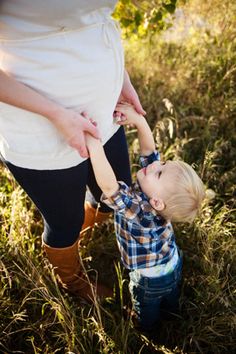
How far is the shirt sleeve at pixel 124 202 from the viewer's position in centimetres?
134

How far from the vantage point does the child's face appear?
1.39 metres

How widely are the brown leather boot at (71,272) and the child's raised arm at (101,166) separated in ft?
1.33

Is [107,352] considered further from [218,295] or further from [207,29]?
[207,29]

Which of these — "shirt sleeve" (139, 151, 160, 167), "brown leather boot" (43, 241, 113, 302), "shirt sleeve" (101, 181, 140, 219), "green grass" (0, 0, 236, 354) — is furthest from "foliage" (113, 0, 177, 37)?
"brown leather boot" (43, 241, 113, 302)

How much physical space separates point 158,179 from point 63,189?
14.2 inches

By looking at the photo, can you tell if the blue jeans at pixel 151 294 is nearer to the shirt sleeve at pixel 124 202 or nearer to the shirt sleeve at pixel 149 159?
the shirt sleeve at pixel 124 202

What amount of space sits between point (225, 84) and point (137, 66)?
2.59 ft

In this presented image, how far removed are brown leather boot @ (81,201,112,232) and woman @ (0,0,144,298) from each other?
1.51ft

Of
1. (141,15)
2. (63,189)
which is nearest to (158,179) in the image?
(63,189)

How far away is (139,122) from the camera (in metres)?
1.49

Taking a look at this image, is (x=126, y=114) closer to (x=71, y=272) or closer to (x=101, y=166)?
(x=101, y=166)

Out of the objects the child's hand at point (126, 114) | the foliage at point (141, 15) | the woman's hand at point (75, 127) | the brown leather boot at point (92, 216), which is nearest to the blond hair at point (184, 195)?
the child's hand at point (126, 114)

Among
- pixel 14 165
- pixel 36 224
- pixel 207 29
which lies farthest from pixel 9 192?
pixel 207 29

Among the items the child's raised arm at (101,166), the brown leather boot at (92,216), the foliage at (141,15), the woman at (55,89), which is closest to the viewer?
the woman at (55,89)
